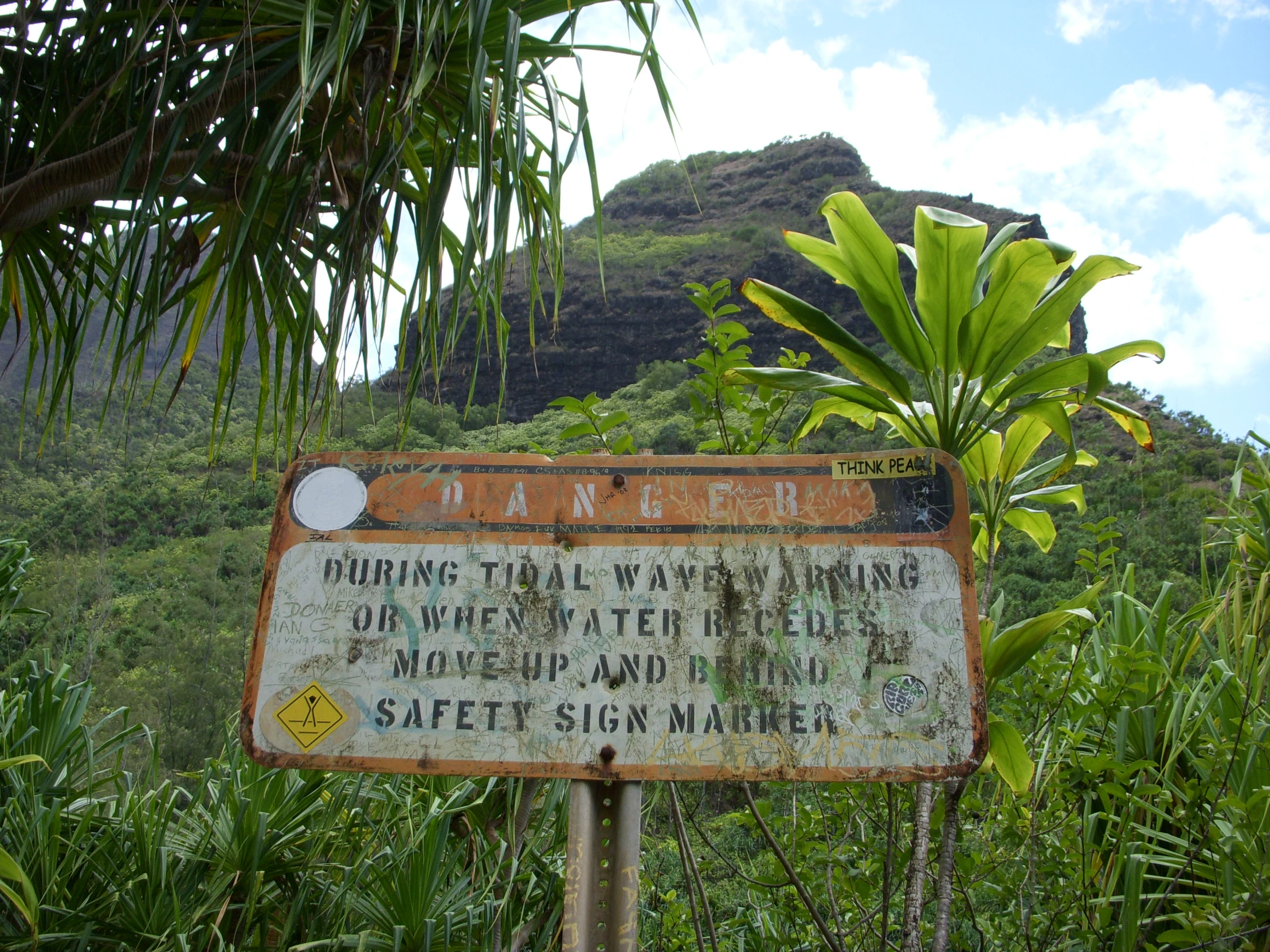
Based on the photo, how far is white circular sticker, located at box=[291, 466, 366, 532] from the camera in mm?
1156

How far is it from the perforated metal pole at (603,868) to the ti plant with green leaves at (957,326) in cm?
77

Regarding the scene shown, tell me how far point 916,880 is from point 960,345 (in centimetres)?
87

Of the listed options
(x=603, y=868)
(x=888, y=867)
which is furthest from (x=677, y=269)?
(x=603, y=868)

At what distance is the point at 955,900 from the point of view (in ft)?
8.92

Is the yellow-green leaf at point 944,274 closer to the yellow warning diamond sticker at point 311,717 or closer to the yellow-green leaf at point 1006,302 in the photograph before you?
the yellow-green leaf at point 1006,302

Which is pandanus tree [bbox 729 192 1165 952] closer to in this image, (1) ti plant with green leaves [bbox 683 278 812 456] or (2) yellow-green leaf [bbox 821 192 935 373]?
(2) yellow-green leaf [bbox 821 192 935 373]

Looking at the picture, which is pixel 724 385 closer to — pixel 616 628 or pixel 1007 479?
pixel 1007 479

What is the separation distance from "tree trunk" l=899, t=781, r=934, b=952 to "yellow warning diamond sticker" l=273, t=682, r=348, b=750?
0.89m

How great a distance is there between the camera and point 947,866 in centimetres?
139

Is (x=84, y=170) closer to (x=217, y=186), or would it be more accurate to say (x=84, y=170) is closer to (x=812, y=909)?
(x=217, y=186)

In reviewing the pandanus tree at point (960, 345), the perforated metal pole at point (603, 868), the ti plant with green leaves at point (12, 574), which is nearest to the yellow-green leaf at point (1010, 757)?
the pandanus tree at point (960, 345)

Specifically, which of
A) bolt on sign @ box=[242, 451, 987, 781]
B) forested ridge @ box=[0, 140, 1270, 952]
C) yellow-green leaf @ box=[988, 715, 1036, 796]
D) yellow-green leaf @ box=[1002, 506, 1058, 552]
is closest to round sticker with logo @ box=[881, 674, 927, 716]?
bolt on sign @ box=[242, 451, 987, 781]

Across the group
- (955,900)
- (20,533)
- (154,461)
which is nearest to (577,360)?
(154,461)

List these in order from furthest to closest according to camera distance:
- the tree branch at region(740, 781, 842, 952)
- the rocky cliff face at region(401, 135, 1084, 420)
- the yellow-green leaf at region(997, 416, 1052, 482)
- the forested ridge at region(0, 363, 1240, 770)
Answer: the rocky cliff face at region(401, 135, 1084, 420) < the forested ridge at region(0, 363, 1240, 770) < the yellow-green leaf at region(997, 416, 1052, 482) < the tree branch at region(740, 781, 842, 952)
